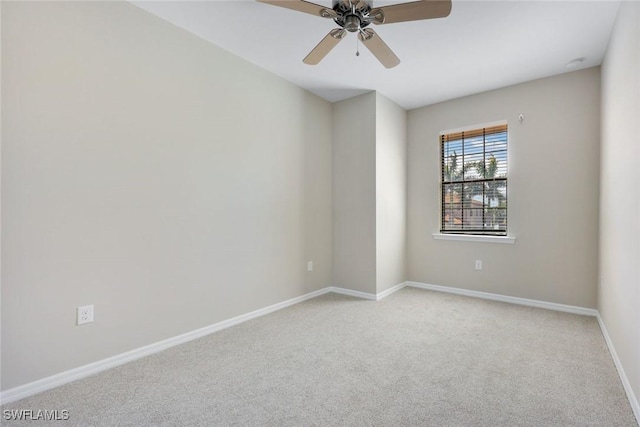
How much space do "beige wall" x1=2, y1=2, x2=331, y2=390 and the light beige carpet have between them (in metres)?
0.35

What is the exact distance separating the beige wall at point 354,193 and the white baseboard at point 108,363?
1.32 meters

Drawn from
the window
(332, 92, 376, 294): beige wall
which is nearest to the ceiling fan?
(332, 92, 376, 294): beige wall

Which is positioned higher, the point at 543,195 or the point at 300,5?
the point at 300,5

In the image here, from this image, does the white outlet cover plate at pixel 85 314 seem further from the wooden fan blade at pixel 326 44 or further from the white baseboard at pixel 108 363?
the wooden fan blade at pixel 326 44

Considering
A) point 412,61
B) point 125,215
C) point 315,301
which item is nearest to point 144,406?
point 125,215

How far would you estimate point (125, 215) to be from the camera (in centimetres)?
218

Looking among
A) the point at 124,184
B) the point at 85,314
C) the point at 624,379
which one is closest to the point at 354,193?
the point at 124,184

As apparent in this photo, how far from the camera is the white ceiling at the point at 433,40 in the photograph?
7.42 feet

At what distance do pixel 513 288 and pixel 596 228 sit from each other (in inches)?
40.6

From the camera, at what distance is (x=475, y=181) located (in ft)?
13.0

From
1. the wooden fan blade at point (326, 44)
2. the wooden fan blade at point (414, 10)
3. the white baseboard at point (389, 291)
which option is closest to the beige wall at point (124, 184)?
the wooden fan blade at point (326, 44)

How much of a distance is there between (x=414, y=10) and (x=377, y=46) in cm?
39

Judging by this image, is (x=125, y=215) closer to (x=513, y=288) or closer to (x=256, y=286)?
(x=256, y=286)

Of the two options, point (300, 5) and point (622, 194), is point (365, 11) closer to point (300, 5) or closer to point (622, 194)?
point (300, 5)
